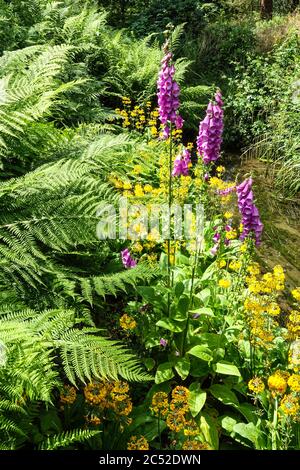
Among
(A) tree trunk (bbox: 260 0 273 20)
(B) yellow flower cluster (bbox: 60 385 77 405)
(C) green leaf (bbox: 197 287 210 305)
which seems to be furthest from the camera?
(A) tree trunk (bbox: 260 0 273 20)

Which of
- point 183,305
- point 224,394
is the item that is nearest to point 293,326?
point 224,394

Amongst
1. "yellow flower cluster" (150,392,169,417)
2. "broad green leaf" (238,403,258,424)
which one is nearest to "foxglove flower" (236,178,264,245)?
"broad green leaf" (238,403,258,424)

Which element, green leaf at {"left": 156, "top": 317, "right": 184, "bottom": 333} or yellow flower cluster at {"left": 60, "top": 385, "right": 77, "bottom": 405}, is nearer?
yellow flower cluster at {"left": 60, "top": 385, "right": 77, "bottom": 405}

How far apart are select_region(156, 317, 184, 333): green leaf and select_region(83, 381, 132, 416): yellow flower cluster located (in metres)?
0.51

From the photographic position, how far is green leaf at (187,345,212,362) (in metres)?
2.06

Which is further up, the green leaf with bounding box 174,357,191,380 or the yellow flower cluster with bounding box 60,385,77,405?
the yellow flower cluster with bounding box 60,385,77,405

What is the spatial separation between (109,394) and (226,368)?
24.1 inches

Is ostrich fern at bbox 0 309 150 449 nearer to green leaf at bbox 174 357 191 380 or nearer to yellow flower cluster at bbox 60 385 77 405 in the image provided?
yellow flower cluster at bbox 60 385 77 405

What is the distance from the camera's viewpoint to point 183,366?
6.84 ft

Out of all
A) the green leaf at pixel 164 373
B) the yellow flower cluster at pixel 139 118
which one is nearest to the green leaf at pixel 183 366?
the green leaf at pixel 164 373

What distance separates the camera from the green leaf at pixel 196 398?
195cm

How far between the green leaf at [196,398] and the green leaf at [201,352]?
14cm

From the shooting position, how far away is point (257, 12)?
11.8 metres

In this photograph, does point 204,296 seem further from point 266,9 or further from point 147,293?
point 266,9
